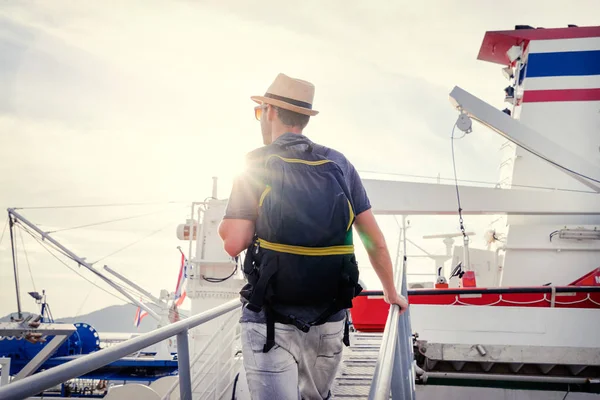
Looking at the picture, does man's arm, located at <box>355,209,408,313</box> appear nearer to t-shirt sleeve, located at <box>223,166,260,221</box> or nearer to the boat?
t-shirt sleeve, located at <box>223,166,260,221</box>

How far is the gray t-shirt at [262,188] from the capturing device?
6.77ft

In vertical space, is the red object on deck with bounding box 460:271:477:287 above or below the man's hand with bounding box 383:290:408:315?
below

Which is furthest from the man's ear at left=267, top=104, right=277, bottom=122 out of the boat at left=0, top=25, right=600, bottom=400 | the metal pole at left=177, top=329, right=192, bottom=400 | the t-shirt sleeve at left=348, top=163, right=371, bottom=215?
the boat at left=0, top=25, right=600, bottom=400

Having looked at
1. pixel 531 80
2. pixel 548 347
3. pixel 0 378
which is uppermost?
pixel 531 80

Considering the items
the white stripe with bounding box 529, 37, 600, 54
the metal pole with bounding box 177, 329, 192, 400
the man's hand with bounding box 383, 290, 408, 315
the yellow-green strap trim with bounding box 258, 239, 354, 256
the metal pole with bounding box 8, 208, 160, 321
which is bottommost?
the metal pole with bounding box 8, 208, 160, 321

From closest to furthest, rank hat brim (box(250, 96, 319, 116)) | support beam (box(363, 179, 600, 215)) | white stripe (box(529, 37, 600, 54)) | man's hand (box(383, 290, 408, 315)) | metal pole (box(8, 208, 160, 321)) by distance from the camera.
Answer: hat brim (box(250, 96, 319, 116)), man's hand (box(383, 290, 408, 315)), support beam (box(363, 179, 600, 215)), white stripe (box(529, 37, 600, 54)), metal pole (box(8, 208, 160, 321))

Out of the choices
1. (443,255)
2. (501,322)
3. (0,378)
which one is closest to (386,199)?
(501,322)

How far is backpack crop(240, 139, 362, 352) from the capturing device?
79.5 inches

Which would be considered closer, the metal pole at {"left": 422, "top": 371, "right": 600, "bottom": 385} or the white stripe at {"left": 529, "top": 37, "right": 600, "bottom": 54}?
the metal pole at {"left": 422, "top": 371, "right": 600, "bottom": 385}

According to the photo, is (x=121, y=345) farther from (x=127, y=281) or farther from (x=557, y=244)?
(x=127, y=281)

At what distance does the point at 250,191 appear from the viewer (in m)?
2.15

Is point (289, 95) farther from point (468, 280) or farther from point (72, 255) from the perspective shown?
point (72, 255)

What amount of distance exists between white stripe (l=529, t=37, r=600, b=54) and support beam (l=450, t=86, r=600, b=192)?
10.9 feet

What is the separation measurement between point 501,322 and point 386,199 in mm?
2818
